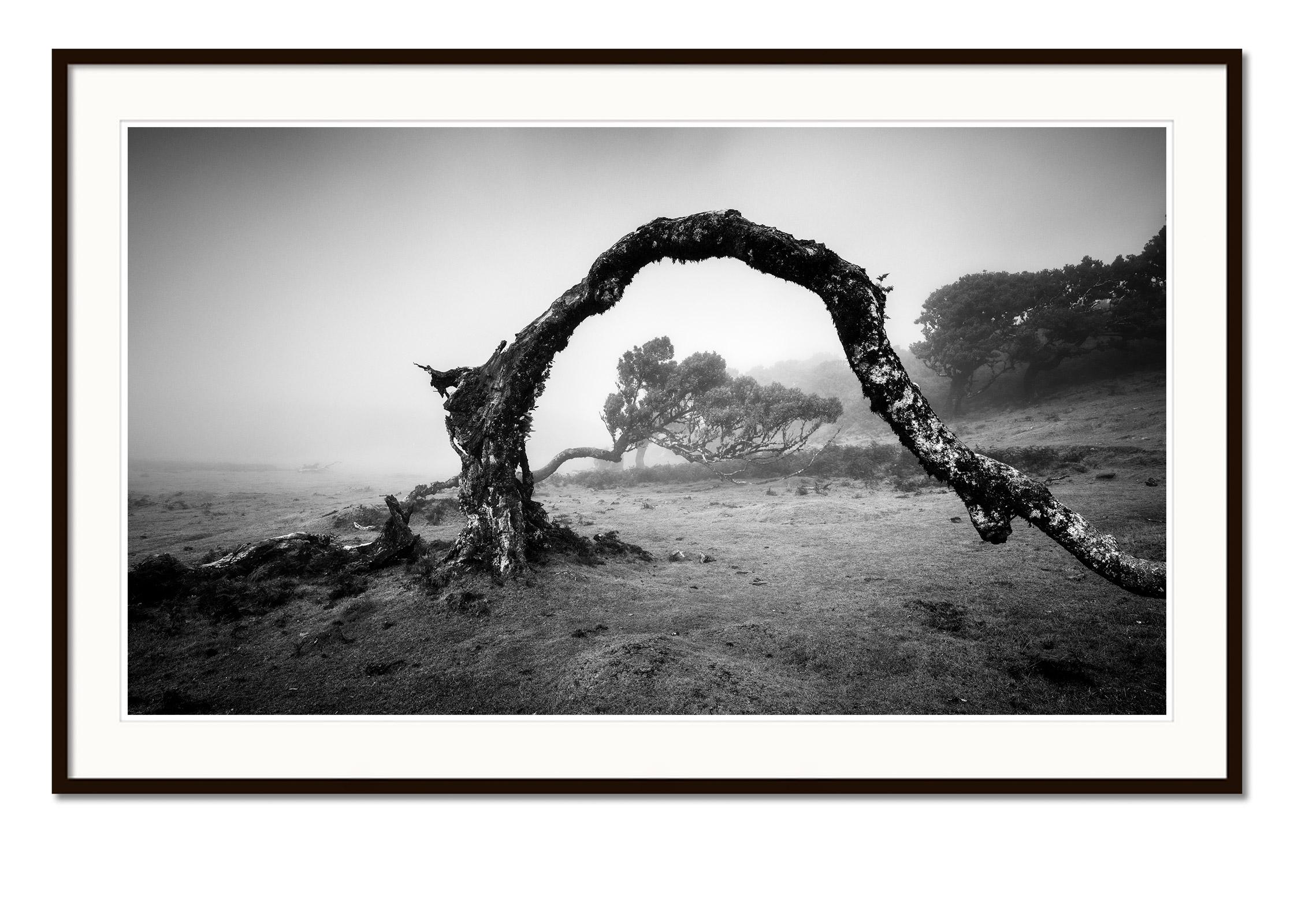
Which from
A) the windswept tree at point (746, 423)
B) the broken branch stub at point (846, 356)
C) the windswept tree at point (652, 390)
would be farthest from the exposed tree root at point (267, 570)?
the windswept tree at point (746, 423)

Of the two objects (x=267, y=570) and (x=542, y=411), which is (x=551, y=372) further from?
(x=267, y=570)

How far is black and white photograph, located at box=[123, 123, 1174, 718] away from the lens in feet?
9.25

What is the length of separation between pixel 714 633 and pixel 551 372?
3.65 meters

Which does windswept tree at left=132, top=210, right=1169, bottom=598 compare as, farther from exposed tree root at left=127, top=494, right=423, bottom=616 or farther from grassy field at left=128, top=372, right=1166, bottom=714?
grassy field at left=128, top=372, right=1166, bottom=714

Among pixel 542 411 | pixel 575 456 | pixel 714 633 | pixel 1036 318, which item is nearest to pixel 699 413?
pixel 575 456

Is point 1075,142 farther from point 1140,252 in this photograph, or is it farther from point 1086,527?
point 1086,527

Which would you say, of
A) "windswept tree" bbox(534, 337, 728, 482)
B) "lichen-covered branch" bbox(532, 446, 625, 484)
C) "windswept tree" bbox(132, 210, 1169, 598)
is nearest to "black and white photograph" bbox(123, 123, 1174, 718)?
"windswept tree" bbox(132, 210, 1169, 598)

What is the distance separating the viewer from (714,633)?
356cm

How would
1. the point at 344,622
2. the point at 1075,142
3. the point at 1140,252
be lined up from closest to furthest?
the point at 1075,142, the point at 1140,252, the point at 344,622

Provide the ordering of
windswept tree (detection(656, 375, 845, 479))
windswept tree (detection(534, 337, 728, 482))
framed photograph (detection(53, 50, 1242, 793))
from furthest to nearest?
1. windswept tree (detection(534, 337, 728, 482))
2. windswept tree (detection(656, 375, 845, 479))
3. framed photograph (detection(53, 50, 1242, 793))

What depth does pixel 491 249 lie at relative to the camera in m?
4.76

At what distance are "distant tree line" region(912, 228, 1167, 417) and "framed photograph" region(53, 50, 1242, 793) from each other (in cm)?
16
